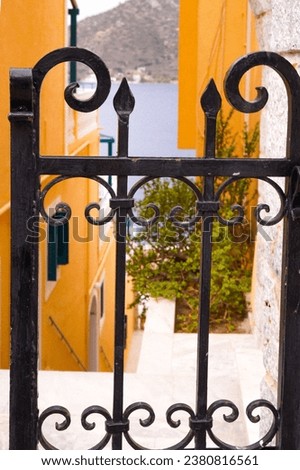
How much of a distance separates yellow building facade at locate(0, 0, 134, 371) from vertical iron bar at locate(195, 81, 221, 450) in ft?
5.04

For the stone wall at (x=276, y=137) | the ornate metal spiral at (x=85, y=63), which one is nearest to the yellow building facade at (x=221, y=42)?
the stone wall at (x=276, y=137)

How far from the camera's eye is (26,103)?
162cm

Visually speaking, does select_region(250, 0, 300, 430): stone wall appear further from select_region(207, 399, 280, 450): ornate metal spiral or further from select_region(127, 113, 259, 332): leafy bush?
select_region(127, 113, 259, 332): leafy bush

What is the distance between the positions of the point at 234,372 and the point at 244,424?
1.07 meters

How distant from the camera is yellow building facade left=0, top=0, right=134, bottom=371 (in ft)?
20.1

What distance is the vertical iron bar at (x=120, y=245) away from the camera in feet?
5.36

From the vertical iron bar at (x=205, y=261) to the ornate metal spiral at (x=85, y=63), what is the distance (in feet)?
0.70

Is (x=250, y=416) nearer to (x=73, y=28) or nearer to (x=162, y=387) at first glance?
(x=162, y=387)

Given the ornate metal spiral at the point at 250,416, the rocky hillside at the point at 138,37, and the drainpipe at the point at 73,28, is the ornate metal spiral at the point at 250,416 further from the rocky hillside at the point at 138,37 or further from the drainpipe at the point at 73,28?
the rocky hillside at the point at 138,37

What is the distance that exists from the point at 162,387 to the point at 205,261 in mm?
2587

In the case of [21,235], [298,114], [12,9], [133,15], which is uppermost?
[133,15]

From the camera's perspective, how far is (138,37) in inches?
2516
